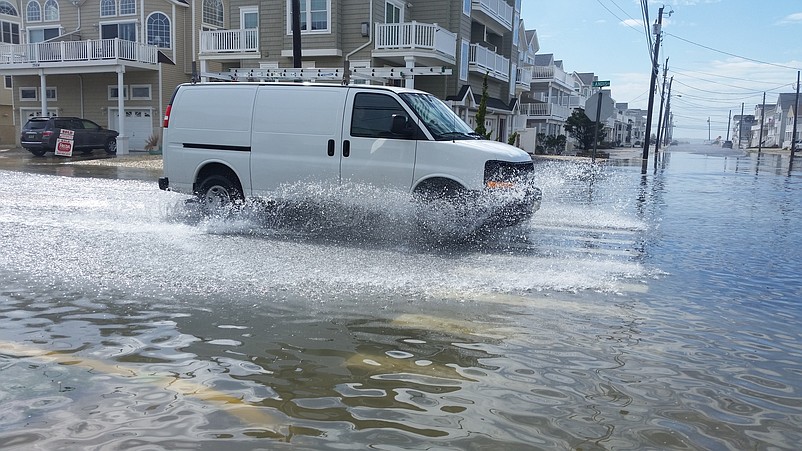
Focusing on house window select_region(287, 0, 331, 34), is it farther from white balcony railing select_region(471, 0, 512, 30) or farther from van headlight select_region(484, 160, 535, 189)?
van headlight select_region(484, 160, 535, 189)

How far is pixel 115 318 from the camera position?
5.47 m

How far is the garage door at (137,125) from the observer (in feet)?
118

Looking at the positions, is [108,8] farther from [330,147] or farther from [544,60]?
[544,60]

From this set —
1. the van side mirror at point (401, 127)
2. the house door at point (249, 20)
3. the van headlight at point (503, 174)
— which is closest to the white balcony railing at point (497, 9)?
the house door at point (249, 20)

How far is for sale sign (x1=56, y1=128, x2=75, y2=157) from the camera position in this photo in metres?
27.7

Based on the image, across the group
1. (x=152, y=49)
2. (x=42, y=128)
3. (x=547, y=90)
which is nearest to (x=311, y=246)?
(x=42, y=128)

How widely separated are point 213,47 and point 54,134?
7.72m

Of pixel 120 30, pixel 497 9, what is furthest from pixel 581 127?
pixel 120 30

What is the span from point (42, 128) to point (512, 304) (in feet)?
91.5

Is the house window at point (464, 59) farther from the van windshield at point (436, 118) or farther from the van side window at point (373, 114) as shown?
the van side window at point (373, 114)

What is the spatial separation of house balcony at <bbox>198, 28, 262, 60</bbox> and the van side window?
20991mm

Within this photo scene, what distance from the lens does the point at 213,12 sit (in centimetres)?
3712

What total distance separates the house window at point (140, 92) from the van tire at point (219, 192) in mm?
27457

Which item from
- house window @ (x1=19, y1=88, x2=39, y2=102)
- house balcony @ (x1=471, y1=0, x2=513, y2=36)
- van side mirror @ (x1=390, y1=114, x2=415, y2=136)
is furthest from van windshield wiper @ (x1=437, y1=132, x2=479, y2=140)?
house window @ (x1=19, y1=88, x2=39, y2=102)
